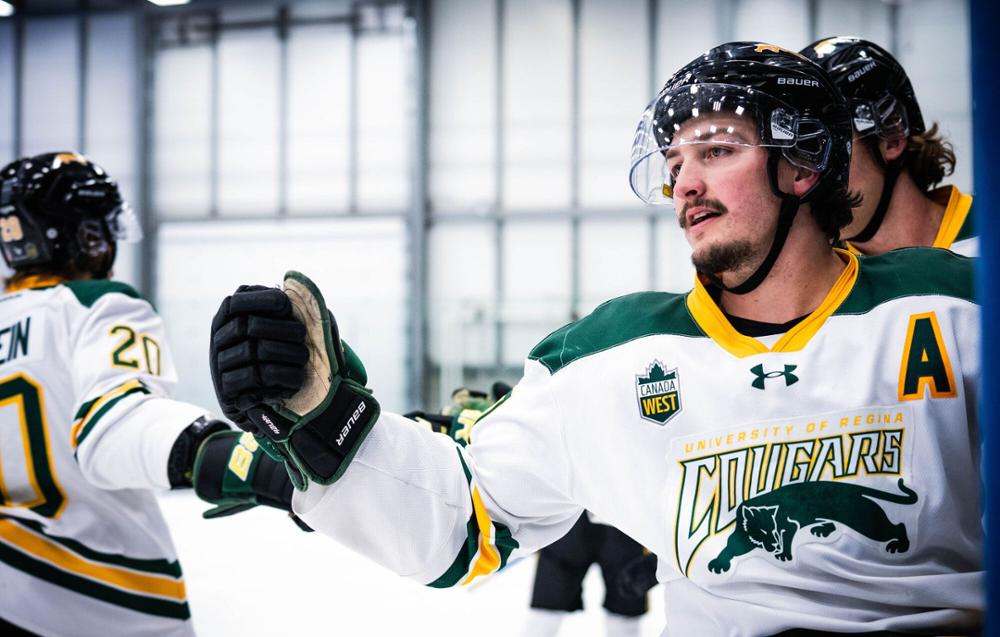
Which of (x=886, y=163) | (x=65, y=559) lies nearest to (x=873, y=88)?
(x=886, y=163)

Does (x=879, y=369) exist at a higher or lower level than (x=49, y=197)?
lower

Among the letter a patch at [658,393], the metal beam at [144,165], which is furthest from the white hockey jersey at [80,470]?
the metal beam at [144,165]

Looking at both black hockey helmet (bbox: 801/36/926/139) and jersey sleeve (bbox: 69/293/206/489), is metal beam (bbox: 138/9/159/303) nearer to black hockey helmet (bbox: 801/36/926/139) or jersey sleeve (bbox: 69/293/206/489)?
jersey sleeve (bbox: 69/293/206/489)

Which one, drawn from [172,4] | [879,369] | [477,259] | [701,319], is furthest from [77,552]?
[172,4]

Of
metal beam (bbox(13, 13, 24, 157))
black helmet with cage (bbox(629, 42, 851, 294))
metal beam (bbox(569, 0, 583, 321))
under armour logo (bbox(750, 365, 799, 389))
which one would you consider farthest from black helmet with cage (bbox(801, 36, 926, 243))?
metal beam (bbox(13, 13, 24, 157))

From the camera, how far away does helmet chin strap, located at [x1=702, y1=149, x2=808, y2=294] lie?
60.6 inches

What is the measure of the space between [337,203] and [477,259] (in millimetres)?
1839

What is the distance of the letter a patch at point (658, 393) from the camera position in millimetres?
1437

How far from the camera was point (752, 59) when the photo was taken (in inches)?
64.5

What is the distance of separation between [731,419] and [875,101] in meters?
1.38

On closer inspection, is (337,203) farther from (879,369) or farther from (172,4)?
(879,369)

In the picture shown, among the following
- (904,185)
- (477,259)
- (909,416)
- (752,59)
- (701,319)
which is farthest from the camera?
(477,259)

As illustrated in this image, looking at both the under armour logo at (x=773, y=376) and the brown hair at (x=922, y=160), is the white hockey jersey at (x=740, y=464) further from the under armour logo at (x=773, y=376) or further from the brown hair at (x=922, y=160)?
the brown hair at (x=922, y=160)

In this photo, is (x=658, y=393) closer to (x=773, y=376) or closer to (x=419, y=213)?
(x=773, y=376)
